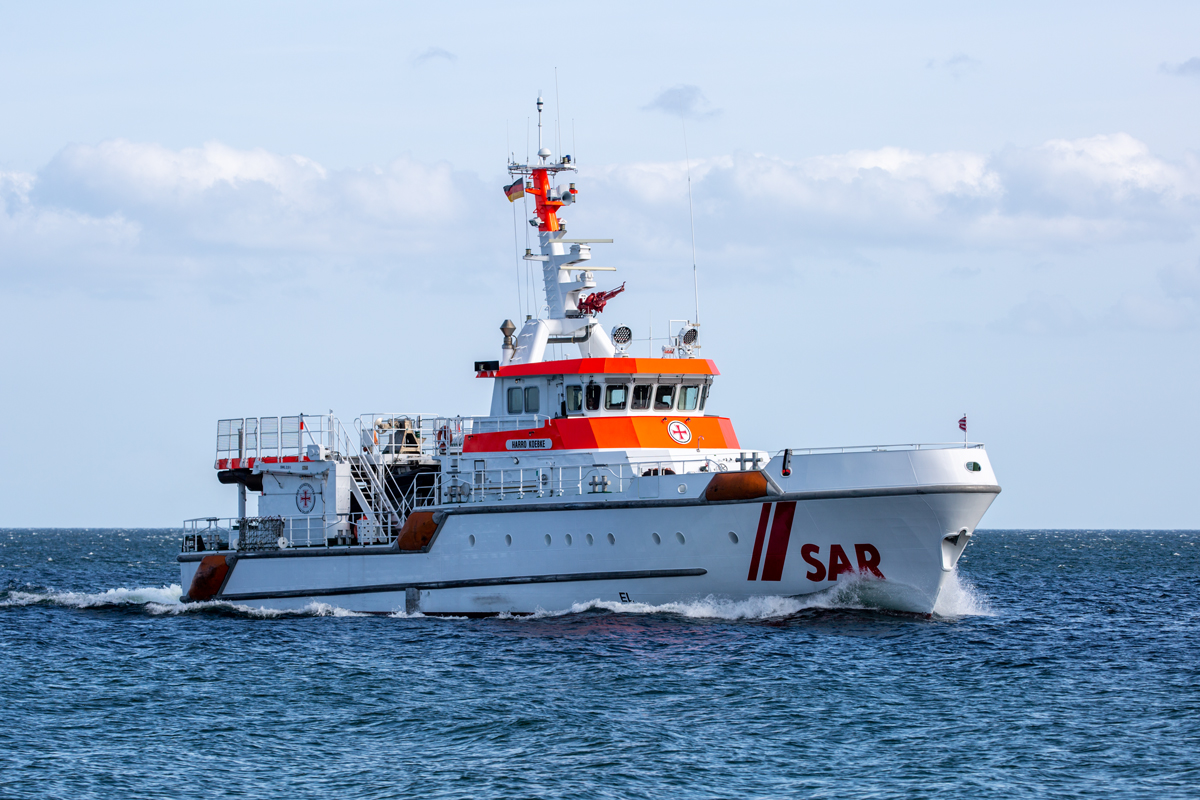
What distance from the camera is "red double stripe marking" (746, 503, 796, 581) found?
22328mm

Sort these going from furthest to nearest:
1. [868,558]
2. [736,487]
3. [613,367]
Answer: [613,367] → [736,487] → [868,558]

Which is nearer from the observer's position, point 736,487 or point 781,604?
point 736,487

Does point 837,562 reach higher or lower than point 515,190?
lower

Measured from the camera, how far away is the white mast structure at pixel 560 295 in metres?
27.2

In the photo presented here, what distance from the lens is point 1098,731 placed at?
16.1 meters

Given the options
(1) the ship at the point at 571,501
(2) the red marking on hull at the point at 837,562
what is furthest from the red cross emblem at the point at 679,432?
(2) the red marking on hull at the point at 837,562

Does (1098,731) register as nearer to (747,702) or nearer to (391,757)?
(747,702)

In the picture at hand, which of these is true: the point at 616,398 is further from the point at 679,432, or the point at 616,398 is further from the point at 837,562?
the point at 837,562

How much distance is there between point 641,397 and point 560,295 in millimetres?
3275

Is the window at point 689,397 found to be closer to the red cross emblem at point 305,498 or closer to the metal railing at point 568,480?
the metal railing at point 568,480

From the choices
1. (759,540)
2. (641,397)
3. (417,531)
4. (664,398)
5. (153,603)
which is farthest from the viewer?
(153,603)

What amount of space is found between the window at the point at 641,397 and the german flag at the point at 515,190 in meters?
5.74

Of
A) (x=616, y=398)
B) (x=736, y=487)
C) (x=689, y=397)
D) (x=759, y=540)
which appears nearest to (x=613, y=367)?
(x=616, y=398)

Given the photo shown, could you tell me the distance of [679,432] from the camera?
2581 centimetres
